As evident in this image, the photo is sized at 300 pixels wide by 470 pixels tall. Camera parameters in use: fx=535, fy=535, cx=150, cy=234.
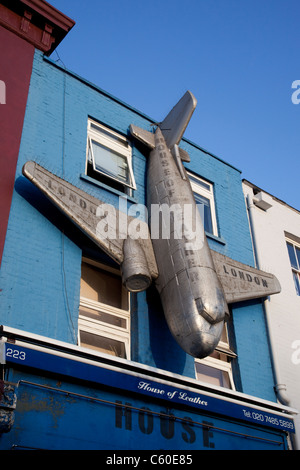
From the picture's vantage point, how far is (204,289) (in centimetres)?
764

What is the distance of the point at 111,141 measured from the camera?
10.3 meters

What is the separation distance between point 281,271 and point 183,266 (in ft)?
14.8

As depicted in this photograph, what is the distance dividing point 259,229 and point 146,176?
134 inches

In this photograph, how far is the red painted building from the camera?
8053mm

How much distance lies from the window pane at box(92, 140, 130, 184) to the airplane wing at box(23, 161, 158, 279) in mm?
1353

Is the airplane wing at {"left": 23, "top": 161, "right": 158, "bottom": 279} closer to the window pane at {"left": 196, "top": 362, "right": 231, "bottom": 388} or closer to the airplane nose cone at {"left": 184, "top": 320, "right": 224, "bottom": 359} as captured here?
the airplane nose cone at {"left": 184, "top": 320, "right": 224, "bottom": 359}

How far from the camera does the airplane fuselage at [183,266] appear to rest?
24.1ft

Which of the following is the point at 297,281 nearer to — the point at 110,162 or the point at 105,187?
the point at 110,162

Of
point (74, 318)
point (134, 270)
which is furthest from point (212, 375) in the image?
point (74, 318)

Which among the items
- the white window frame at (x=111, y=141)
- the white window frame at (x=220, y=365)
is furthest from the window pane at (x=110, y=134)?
the white window frame at (x=220, y=365)

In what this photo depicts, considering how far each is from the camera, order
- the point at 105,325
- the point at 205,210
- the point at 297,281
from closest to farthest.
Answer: the point at 105,325
the point at 205,210
the point at 297,281

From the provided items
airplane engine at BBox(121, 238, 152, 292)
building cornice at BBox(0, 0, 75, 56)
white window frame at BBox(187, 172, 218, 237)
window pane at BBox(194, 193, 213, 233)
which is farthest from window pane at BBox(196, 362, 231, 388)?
building cornice at BBox(0, 0, 75, 56)

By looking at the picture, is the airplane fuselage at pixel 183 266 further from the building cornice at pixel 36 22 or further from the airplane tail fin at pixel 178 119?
the building cornice at pixel 36 22
